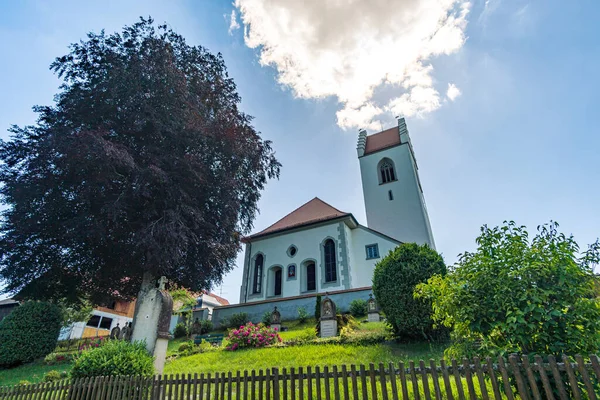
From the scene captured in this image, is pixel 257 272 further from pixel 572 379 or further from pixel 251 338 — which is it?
pixel 572 379

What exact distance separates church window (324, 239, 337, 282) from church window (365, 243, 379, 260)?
2.33m

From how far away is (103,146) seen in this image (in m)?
9.35

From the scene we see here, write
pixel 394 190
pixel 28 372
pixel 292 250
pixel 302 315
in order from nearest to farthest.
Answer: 1. pixel 28 372
2. pixel 302 315
3. pixel 292 250
4. pixel 394 190

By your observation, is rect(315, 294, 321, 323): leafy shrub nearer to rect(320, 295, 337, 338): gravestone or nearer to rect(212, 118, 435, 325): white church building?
rect(212, 118, 435, 325): white church building

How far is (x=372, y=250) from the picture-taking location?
824 inches

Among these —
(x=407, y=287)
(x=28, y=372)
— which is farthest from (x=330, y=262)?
(x=28, y=372)

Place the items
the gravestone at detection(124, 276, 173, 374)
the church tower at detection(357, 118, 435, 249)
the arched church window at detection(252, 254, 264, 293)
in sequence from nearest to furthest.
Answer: the gravestone at detection(124, 276, 173, 374) < the arched church window at detection(252, 254, 264, 293) < the church tower at detection(357, 118, 435, 249)

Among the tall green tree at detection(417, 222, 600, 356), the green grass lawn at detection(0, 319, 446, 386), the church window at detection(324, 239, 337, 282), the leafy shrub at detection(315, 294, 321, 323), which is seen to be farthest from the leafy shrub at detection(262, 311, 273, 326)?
the tall green tree at detection(417, 222, 600, 356)

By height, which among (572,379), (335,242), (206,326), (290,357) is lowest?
(572,379)

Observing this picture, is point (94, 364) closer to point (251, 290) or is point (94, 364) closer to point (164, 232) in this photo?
point (164, 232)

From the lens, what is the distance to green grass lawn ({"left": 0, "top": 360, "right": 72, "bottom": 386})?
32.8 ft

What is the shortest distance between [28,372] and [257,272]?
1432cm

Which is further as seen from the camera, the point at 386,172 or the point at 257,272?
the point at 386,172

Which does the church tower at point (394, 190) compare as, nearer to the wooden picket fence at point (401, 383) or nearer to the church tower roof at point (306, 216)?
the church tower roof at point (306, 216)
